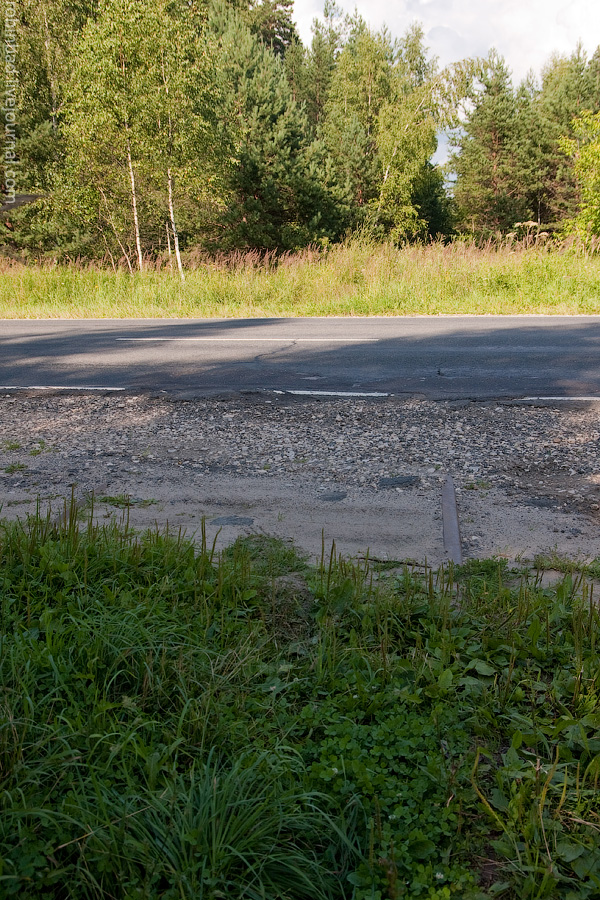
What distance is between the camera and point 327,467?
5184 mm

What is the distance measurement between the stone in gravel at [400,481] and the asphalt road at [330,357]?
248cm

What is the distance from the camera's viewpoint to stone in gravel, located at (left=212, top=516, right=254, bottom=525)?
→ 13.6ft

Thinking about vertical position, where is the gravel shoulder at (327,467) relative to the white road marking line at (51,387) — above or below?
below

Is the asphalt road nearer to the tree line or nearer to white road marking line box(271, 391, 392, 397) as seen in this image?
white road marking line box(271, 391, 392, 397)

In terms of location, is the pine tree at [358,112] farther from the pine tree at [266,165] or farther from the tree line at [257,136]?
the pine tree at [266,165]

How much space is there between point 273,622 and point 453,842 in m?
1.17

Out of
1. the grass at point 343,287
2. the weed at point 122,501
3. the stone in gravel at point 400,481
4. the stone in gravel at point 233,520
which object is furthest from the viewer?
the grass at point 343,287

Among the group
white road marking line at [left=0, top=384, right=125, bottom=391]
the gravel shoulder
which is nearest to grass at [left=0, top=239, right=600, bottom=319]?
white road marking line at [left=0, top=384, right=125, bottom=391]

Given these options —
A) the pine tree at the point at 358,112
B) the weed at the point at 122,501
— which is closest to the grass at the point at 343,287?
the weed at the point at 122,501

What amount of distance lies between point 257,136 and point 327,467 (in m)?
29.0

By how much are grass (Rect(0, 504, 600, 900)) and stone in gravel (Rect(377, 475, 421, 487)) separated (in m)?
1.47

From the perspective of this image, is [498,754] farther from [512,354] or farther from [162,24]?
[162,24]

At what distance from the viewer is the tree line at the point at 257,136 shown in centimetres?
2245

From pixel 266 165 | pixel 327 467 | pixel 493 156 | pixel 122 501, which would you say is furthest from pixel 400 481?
pixel 493 156
